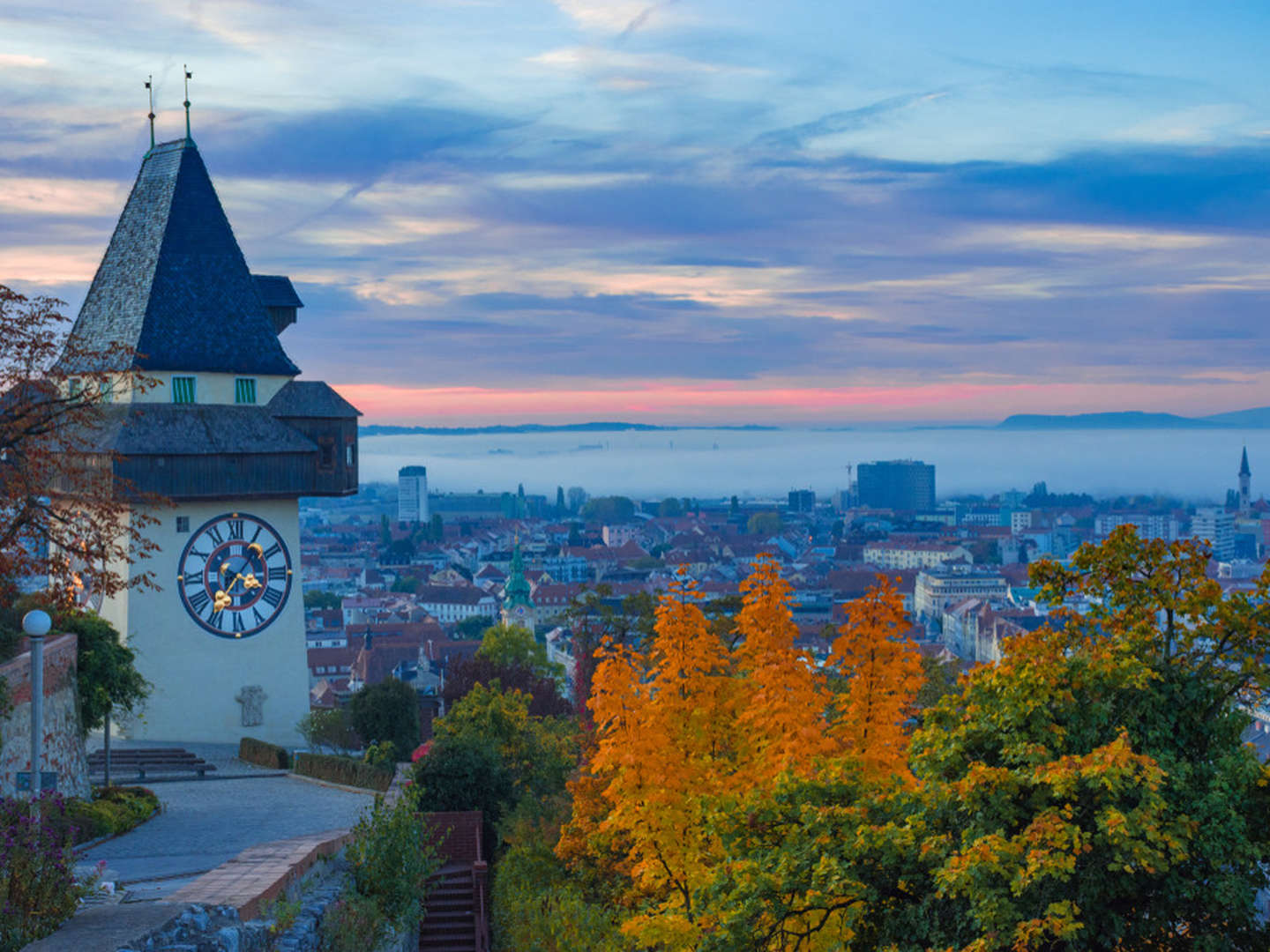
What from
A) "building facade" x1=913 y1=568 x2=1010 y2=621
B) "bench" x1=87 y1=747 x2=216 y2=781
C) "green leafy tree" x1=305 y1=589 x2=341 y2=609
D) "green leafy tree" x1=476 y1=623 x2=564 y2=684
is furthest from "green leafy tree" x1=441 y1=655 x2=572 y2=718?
"building facade" x1=913 y1=568 x2=1010 y2=621

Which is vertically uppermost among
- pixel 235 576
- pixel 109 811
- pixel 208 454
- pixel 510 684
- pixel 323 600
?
pixel 208 454

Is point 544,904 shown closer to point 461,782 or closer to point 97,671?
point 461,782

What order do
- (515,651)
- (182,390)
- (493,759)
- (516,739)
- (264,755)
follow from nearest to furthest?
A: (493,759)
(264,755)
(516,739)
(182,390)
(515,651)

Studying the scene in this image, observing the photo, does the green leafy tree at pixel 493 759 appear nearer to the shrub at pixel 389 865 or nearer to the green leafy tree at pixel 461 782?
the green leafy tree at pixel 461 782

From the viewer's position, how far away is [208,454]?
2650 cm

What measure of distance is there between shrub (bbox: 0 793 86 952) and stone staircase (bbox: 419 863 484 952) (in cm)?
619

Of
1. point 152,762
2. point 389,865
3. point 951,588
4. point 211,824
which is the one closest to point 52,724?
point 211,824

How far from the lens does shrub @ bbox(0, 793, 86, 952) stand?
8008mm

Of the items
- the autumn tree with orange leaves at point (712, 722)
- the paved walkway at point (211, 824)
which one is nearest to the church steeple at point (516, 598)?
the paved walkway at point (211, 824)

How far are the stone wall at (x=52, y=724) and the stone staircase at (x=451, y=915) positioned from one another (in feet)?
14.3

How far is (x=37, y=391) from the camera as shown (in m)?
13.4

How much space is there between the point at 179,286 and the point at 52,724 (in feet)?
43.1

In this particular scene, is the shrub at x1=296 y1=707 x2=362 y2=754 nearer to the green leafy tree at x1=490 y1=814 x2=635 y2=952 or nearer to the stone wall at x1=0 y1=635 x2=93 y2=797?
the stone wall at x1=0 y1=635 x2=93 y2=797

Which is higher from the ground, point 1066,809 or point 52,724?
point 1066,809
